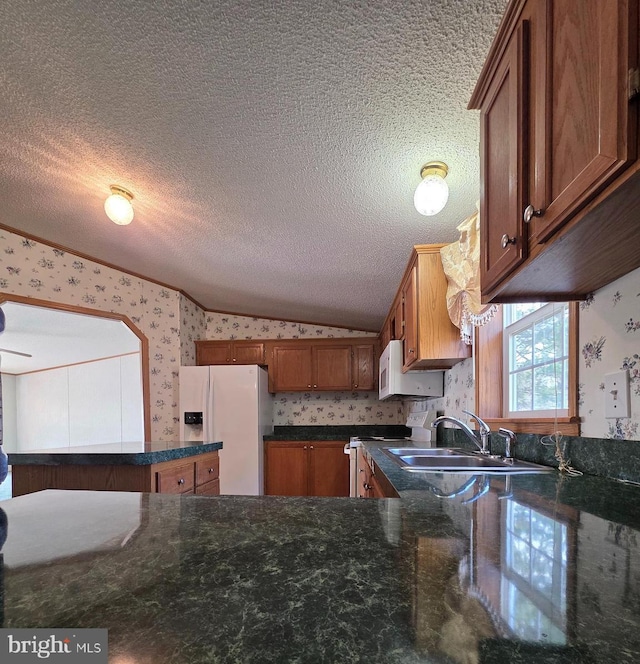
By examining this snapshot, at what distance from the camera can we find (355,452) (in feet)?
10.9

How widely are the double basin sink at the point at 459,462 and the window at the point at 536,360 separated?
0.80ft

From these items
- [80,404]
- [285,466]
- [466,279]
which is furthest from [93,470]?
[80,404]

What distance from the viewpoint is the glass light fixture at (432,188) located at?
1583mm

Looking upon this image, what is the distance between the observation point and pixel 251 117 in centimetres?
151

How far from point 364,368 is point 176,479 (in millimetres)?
2978

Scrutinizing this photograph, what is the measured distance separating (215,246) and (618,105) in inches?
104

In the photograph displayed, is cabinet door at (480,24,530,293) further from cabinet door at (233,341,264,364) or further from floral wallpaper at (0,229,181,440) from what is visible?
cabinet door at (233,341,264,364)

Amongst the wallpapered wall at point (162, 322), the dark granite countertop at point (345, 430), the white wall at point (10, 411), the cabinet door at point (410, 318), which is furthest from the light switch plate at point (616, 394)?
the white wall at point (10, 411)

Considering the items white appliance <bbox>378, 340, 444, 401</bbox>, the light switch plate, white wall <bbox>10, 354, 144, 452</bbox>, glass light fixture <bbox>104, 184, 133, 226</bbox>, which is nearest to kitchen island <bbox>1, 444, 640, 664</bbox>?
the light switch plate

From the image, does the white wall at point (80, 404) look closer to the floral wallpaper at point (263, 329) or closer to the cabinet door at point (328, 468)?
the floral wallpaper at point (263, 329)

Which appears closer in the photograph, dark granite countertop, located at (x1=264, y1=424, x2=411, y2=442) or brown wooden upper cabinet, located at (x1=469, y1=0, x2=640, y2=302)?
brown wooden upper cabinet, located at (x1=469, y1=0, x2=640, y2=302)

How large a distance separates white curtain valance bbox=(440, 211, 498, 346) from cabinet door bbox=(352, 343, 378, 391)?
246 centimetres

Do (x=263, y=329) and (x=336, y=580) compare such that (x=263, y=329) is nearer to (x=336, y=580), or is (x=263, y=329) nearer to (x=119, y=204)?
(x=119, y=204)

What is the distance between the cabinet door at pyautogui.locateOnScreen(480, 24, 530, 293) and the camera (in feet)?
2.85
